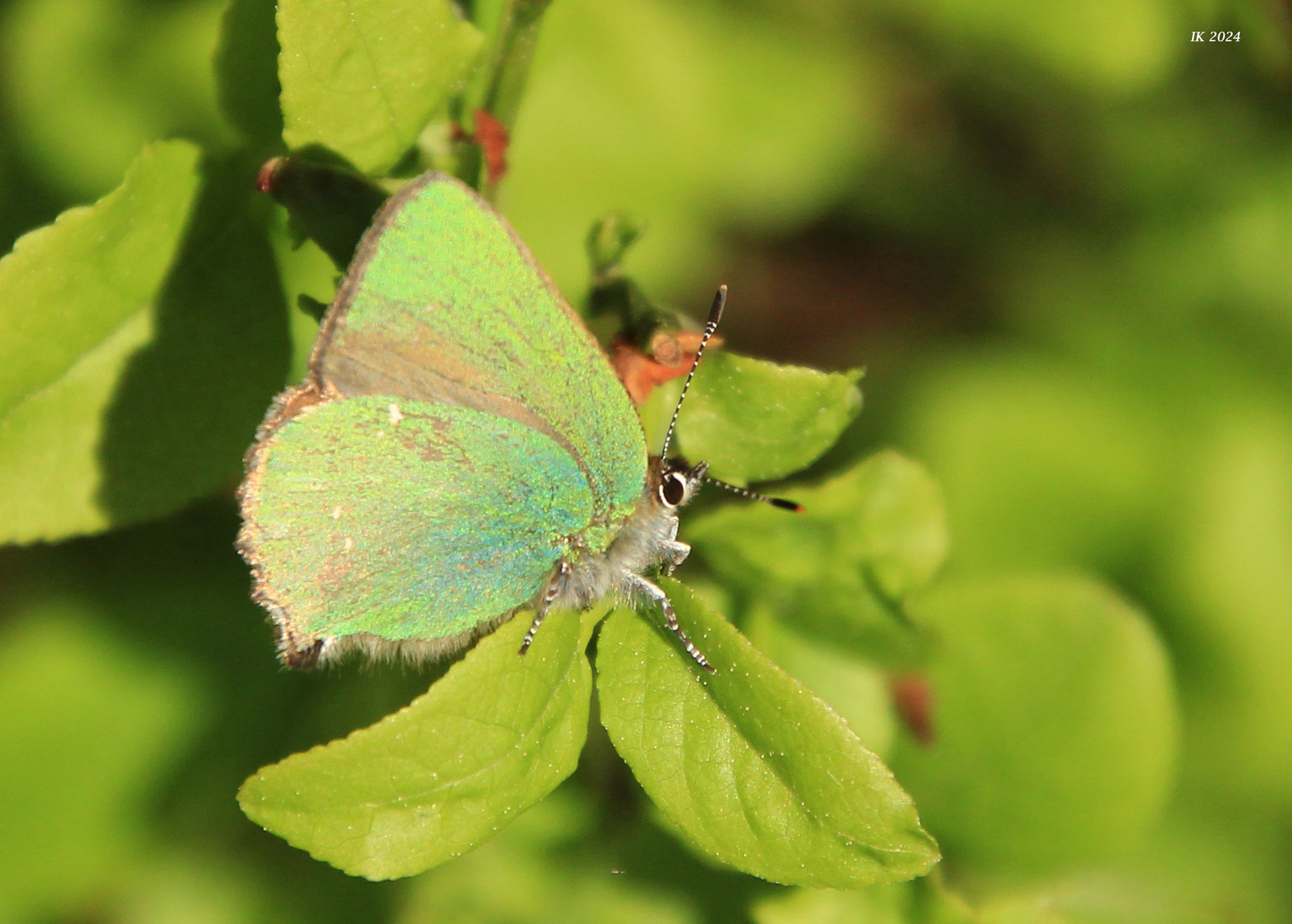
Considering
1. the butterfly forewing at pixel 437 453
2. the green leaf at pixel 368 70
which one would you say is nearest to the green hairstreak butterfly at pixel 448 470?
the butterfly forewing at pixel 437 453

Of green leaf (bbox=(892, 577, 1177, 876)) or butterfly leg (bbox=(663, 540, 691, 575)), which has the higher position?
butterfly leg (bbox=(663, 540, 691, 575))

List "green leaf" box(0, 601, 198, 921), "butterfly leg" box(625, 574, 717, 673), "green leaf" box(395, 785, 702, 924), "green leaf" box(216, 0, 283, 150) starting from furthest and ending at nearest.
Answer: "green leaf" box(0, 601, 198, 921)
"green leaf" box(395, 785, 702, 924)
"green leaf" box(216, 0, 283, 150)
"butterfly leg" box(625, 574, 717, 673)

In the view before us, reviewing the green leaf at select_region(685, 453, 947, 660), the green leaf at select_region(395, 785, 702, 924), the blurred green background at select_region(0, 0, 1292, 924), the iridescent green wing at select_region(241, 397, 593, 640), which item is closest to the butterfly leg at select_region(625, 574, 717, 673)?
the iridescent green wing at select_region(241, 397, 593, 640)

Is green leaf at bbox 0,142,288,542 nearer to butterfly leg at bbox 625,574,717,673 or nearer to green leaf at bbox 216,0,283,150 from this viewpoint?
green leaf at bbox 216,0,283,150

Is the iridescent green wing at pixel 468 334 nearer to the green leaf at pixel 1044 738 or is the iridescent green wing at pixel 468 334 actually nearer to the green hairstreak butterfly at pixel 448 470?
the green hairstreak butterfly at pixel 448 470

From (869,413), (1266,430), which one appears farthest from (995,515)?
(1266,430)

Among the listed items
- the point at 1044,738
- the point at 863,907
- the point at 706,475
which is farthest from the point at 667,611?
the point at 1044,738

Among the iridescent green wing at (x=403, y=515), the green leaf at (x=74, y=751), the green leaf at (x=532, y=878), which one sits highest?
the iridescent green wing at (x=403, y=515)
